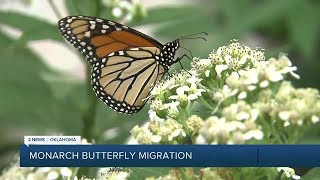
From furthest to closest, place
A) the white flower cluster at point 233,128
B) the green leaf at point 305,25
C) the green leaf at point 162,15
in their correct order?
the green leaf at point 305,25
the green leaf at point 162,15
the white flower cluster at point 233,128

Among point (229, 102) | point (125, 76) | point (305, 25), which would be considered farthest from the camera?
point (305, 25)

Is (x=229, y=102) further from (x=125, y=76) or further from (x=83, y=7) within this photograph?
(x=83, y=7)

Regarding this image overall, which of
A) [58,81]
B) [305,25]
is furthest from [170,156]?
[305,25]

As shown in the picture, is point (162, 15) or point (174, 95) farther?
point (162, 15)

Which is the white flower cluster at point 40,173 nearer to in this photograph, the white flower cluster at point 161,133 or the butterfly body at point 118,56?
the white flower cluster at point 161,133

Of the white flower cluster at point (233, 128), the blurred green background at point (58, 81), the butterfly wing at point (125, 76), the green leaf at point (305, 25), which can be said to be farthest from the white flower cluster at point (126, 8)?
the green leaf at point (305, 25)

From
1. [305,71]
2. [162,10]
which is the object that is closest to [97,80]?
[162,10]

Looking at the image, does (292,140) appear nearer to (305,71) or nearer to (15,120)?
(15,120)

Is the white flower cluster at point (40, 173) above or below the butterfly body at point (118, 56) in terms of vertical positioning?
below
